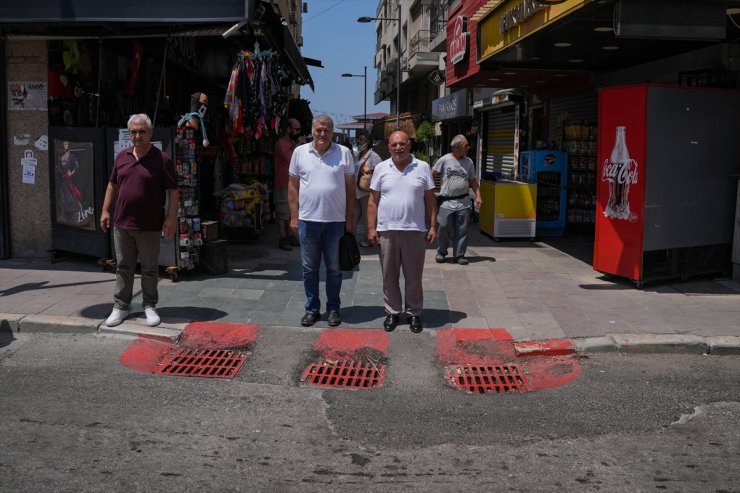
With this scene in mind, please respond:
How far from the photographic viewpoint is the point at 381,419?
4602 mm

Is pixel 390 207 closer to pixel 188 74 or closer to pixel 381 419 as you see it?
pixel 381 419

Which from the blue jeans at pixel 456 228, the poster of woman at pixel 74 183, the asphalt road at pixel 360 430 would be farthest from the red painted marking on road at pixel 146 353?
the blue jeans at pixel 456 228

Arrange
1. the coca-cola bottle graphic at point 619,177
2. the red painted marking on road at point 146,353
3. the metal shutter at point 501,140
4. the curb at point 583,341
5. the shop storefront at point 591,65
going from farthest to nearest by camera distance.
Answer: the metal shutter at point 501,140, the coca-cola bottle graphic at point 619,177, the shop storefront at point 591,65, the curb at point 583,341, the red painted marking on road at point 146,353

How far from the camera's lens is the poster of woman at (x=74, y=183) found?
858 centimetres

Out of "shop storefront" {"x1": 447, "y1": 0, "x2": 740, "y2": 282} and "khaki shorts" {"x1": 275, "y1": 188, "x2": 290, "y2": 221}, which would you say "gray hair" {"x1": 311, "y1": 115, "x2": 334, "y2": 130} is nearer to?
"shop storefront" {"x1": 447, "y1": 0, "x2": 740, "y2": 282}

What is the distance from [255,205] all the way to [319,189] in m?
5.04

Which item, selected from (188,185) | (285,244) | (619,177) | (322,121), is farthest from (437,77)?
(322,121)

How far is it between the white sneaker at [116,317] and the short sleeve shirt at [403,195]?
8.57 feet

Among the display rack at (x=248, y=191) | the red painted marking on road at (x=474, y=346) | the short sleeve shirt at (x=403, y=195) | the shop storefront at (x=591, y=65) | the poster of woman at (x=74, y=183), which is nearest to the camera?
the red painted marking on road at (x=474, y=346)

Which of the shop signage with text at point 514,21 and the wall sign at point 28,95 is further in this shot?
the wall sign at point 28,95

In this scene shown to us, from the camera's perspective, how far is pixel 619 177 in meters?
8.27

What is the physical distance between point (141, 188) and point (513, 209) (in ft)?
23.9

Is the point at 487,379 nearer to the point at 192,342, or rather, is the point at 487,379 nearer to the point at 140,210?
the point at 192,342

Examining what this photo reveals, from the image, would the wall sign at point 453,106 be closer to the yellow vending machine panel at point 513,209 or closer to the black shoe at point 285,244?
the yellow vending machine panel at point 513,209
